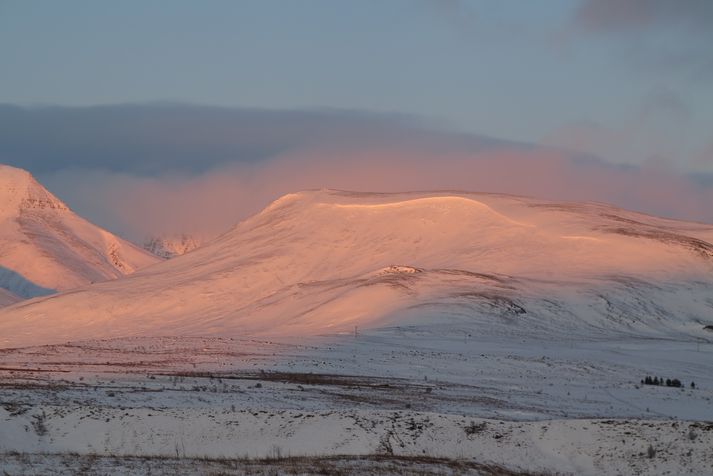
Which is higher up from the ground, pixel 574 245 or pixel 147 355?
pixel 574 245

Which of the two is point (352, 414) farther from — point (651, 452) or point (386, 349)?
point (386, 349)

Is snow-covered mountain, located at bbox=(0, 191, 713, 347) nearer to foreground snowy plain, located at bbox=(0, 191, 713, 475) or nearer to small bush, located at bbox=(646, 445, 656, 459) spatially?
foreground snowy plain, located at bbox=(0, 191, 713, 475)

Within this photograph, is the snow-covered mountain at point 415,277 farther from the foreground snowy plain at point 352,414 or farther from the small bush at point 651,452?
the small bush at point 651,452

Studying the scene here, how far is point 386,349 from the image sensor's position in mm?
62656

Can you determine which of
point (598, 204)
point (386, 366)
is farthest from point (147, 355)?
point (598, 204)

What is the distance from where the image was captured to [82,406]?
3005 centimetres

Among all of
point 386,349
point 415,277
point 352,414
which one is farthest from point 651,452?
point 415,277

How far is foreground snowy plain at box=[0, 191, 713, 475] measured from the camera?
26.9m

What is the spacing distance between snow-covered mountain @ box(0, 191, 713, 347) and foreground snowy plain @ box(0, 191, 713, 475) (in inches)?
14.2

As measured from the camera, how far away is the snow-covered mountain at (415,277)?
87.6 metres

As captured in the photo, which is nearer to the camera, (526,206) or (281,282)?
(281,282)

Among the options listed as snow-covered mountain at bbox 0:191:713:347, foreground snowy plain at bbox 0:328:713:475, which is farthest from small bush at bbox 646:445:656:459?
snow-covered mountain at bbox 0:191:713:347

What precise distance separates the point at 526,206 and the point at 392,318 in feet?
169

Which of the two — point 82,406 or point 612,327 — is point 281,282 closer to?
point 612,327
